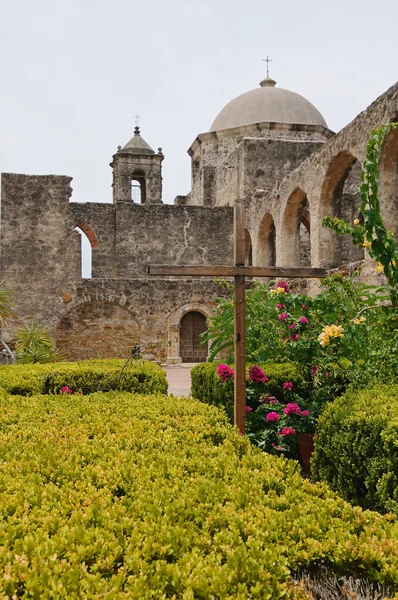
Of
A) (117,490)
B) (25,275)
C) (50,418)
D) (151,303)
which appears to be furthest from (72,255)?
(117,490)

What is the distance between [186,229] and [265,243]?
347 cm

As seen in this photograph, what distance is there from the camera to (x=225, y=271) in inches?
178

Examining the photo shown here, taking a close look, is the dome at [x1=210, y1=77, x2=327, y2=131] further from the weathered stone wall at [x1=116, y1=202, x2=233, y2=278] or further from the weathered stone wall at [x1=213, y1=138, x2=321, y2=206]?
A: the weathered stone wall at [x1=116, y1=202, x2=233, y2=278]

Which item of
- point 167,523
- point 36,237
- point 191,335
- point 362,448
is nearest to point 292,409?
point 362,448

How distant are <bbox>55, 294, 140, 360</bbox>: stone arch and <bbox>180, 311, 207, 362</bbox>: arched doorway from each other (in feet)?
5.13

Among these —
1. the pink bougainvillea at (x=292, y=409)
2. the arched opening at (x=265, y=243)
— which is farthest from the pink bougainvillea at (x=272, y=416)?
the arched opening at (x=265, y=243)

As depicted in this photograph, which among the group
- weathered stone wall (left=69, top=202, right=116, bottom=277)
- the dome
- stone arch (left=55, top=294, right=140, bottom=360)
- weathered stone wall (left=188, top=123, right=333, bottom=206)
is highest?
the dome

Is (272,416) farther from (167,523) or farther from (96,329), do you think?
(96,329)

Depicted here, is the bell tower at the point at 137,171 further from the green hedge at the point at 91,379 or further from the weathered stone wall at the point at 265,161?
the green hedge at the point at 91,379

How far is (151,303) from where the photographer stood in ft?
52.2

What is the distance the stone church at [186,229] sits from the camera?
12992 millimetres

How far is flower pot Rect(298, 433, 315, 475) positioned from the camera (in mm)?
5094

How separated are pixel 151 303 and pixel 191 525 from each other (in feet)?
46.2

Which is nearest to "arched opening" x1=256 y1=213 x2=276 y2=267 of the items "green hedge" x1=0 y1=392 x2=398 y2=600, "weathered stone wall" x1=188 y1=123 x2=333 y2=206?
"weathered stone wall" x1=188 y1=123 x2=333 y2=206
